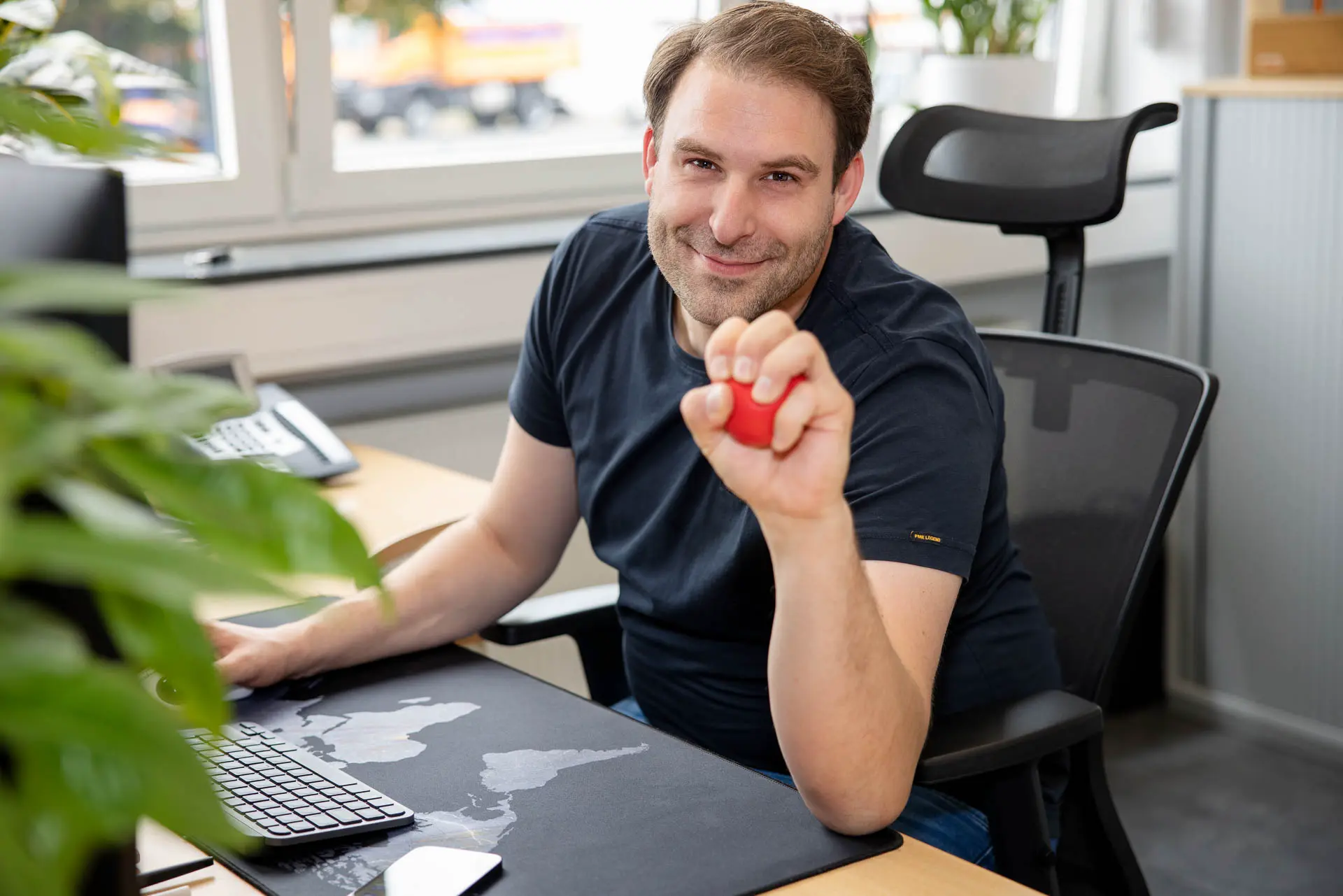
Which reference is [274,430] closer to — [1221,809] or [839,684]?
[839,684]

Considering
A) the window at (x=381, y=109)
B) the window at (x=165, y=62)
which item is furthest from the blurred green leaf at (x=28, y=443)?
the window at (x=165, y=62)

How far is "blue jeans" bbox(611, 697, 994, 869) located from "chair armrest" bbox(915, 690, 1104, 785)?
0.10 meters

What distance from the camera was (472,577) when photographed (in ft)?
4.86

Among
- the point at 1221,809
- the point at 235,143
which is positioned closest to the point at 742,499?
the point at 235,143

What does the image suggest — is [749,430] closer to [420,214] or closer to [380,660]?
[380,660]

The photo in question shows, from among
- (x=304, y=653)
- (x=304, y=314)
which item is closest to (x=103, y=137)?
(x=304, y=653)

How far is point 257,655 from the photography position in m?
1.22

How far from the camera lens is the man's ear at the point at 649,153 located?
1473 millimetres

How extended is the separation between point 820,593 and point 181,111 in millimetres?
1608

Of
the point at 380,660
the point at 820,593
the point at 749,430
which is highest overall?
the point at 749,430

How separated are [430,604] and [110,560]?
117cm

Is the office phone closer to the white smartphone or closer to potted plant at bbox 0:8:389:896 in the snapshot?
the white smartphone

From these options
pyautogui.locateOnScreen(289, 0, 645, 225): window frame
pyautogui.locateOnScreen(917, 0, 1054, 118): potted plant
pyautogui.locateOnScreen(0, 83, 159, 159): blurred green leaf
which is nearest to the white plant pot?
pyautogui.locateOnScreen(917, 0, 1054, 118): potted plant

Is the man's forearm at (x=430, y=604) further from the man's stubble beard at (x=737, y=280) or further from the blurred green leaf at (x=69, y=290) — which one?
the blurred green leaf at (x=69, y=290)
